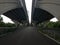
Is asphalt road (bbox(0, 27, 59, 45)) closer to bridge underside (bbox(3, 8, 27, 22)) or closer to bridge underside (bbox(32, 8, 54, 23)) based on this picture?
bridge underside (bbox(32, 8, 54, 23))

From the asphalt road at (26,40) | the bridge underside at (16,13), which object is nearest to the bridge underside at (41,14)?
the bridge underside at (16,13)

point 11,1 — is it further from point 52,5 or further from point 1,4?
point 52,5

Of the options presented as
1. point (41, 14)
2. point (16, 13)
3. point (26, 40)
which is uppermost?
point (16, 13)

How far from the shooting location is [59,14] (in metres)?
67.4

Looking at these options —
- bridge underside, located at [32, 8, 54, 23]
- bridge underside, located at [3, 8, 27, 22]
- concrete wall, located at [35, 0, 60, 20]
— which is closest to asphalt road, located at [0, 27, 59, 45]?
concrete wall, located at [35, 0, 60, 20]

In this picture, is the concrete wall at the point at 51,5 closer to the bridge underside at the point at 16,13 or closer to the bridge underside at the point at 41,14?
the bridge underside at the point at 41,14

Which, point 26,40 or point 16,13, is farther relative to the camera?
point 16,13

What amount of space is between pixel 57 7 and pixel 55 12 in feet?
8.11

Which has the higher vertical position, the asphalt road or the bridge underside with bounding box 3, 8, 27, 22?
the bridge underside with bounding box 3, 8, 27, 22

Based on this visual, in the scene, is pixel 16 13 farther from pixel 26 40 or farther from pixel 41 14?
pixel 26 40

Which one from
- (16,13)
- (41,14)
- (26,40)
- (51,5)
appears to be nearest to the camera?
(26,40)

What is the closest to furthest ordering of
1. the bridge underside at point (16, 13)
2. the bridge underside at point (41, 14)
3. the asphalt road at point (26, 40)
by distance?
1. the asphalt road at point (26, 40)
2. the bridge underside at point (41, 14)
3. the bridge underside at point (16, 13)

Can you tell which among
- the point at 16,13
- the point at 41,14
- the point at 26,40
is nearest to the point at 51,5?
the point at 16,13

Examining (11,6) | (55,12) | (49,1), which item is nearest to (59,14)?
(55,12)
